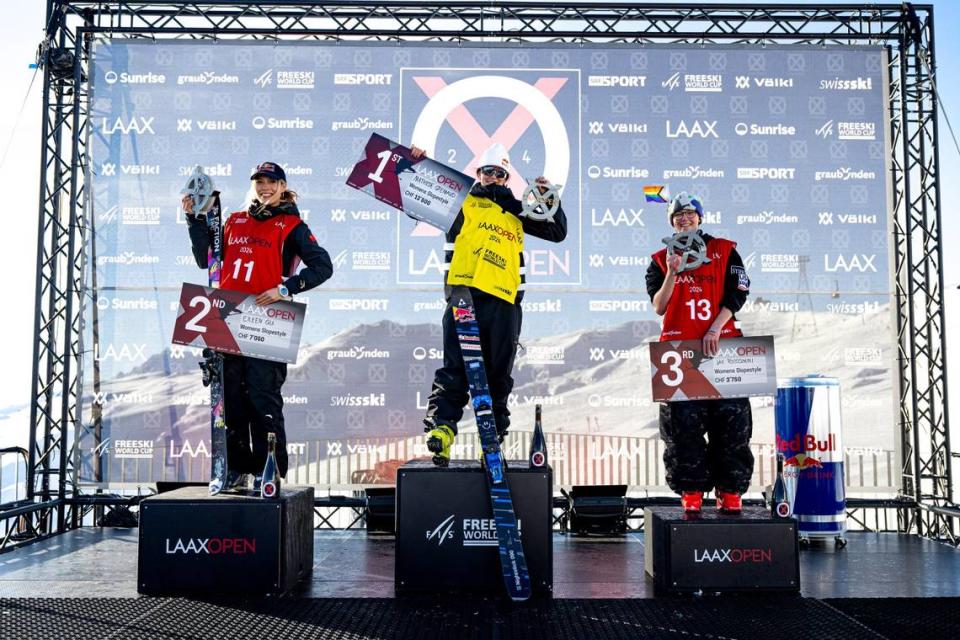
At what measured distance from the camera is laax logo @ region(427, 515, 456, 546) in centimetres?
321

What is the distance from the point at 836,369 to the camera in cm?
567

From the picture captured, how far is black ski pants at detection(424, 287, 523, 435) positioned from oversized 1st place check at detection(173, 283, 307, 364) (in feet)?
2.12

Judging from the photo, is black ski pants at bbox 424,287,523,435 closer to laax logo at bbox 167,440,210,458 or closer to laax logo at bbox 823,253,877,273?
laax logo at bbox 167,440,210,458

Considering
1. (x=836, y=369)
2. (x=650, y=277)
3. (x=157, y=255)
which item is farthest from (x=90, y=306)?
(x=836, y=369)

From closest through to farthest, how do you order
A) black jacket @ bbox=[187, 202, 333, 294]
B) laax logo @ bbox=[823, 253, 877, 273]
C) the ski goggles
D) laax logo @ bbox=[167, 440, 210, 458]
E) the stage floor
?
the stage floor < the ski goggles < black jacket @ bbox=[187, 202, 333, 294] < laax logo @ bbox=[167, 440, 210, 458] < laax logo @ bbox=[823, 253, 877, 273]

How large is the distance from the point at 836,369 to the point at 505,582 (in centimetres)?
355

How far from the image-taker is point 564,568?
4023 millimetres

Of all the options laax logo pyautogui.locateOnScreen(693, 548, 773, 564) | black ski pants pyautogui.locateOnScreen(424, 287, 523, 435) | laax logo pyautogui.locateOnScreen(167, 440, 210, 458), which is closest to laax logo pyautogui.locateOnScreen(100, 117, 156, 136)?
laax logo pyautogui.locateOnScreen(167, 440, 210, 458)

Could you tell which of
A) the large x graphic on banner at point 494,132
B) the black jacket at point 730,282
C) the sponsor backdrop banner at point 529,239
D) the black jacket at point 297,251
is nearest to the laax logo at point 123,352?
the sponsor backdrop banner at point 529,239

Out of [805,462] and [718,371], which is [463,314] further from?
[805,462]

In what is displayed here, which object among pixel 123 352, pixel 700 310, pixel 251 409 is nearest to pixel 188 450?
pixel 123 352

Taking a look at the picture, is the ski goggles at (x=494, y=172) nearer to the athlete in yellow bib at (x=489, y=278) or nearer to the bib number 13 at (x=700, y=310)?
the athlete in yellow bib at (x=489, y=278)

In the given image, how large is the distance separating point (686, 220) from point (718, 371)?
2.33 feet

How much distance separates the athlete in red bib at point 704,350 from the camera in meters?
3.66
